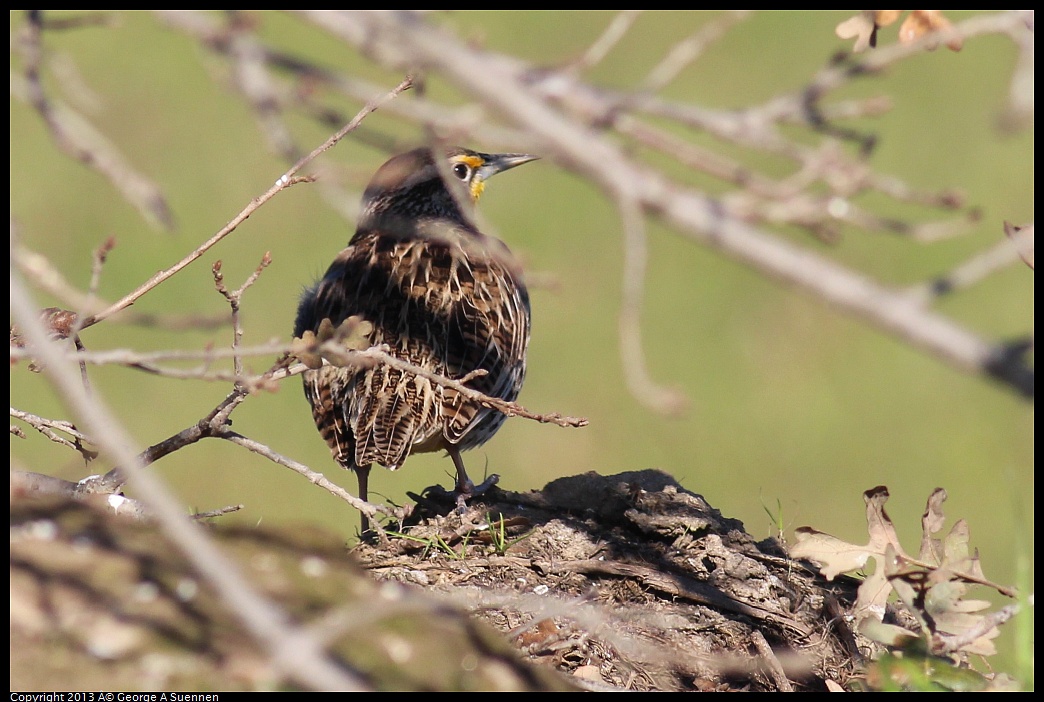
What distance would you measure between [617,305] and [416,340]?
23.2 feet

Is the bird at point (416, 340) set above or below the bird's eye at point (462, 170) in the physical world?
below

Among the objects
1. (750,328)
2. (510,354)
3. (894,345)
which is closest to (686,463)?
(750,328)

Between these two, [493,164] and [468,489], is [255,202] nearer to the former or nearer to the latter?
[468,489]

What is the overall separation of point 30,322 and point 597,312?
10.5 metres

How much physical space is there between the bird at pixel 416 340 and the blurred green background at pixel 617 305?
3040mm

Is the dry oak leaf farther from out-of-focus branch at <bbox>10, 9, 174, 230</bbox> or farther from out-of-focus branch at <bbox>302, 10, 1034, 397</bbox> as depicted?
out-of-focus branch at <bbox>10, 9, 174, 230</bbox>

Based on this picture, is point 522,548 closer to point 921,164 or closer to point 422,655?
point 422,655

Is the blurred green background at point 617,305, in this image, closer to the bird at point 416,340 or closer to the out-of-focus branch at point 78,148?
the bird at point 416,340

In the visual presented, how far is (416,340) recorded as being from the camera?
5660mm

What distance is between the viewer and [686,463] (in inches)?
434

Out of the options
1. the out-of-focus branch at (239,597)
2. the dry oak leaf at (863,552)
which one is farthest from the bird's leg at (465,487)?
the out-of-focus branch at (239,597)

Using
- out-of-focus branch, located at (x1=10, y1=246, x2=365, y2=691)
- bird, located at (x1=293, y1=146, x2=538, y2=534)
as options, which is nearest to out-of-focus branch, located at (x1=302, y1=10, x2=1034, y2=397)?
out-of-focus branch, located at (x1=10, y1=246, x2=365, y2=691)

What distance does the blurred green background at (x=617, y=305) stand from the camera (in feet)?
35.4

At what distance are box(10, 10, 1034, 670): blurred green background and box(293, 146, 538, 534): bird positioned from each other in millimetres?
3040
